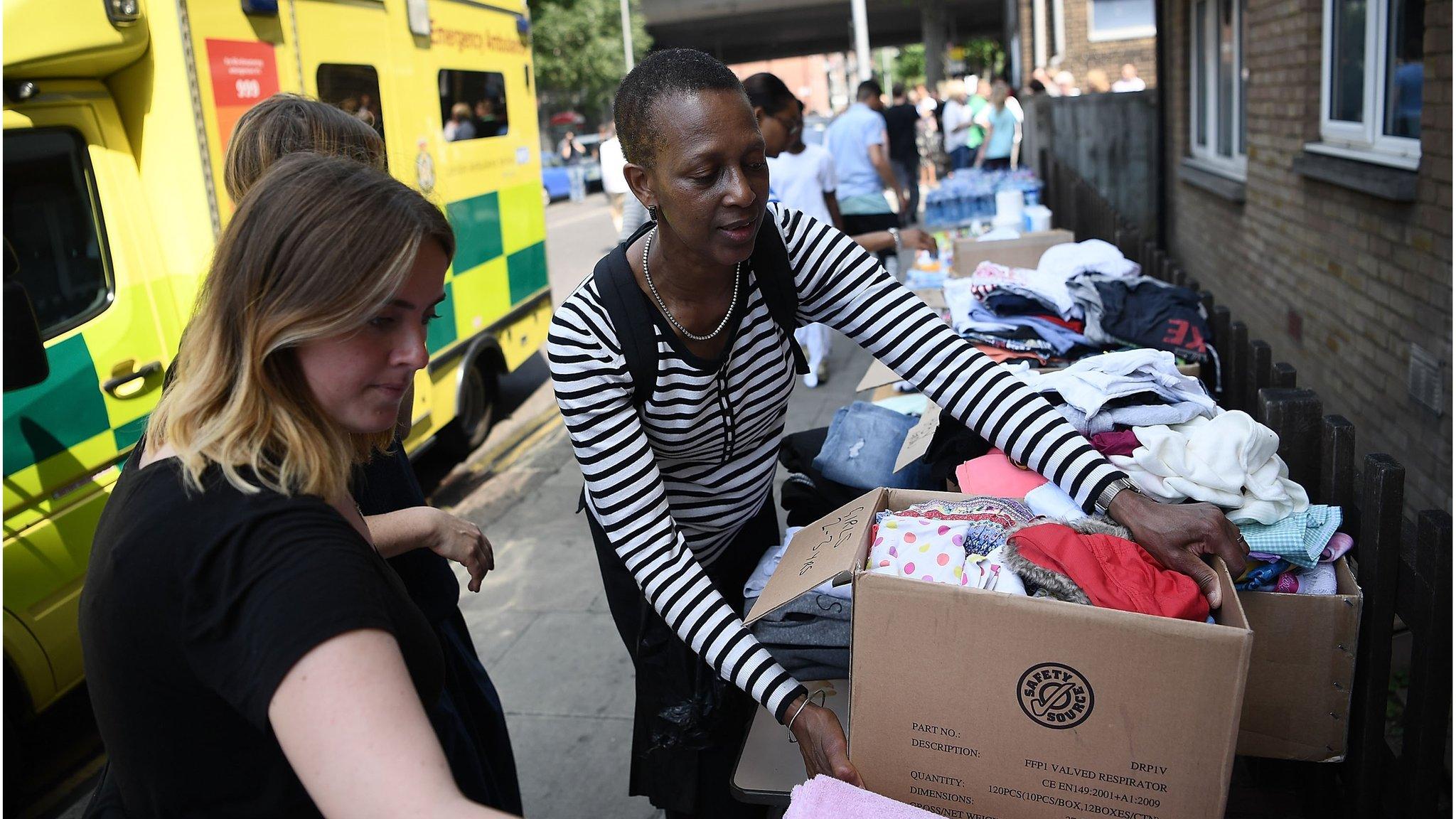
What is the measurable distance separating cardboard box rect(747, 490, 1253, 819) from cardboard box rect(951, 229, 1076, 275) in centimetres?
356

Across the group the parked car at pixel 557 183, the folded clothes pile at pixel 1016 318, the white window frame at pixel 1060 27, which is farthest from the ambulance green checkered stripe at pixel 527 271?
the parked car at pixel 557 183

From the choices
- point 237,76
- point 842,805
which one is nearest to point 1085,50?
point 237,76

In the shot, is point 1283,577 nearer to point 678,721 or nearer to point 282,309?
point 678,721

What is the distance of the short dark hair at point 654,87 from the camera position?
191 centimetres

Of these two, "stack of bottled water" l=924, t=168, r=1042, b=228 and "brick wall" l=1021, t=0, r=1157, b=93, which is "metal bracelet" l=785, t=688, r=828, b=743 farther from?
"brick wall" l=1021, t=0, r=1157, b=93

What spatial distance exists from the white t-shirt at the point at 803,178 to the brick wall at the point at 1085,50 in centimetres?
1387

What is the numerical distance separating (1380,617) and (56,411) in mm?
3647

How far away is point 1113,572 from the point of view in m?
1.70

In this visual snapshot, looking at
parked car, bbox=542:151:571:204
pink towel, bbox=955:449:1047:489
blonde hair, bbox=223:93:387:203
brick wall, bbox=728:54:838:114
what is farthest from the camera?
brick wall, bbox=728:54:838:114

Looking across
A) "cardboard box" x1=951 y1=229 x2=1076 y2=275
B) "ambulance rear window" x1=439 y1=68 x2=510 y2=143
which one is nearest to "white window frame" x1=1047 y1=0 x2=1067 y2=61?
"ambulance rear window" x1=439 y1=68 x2=510 y2=143

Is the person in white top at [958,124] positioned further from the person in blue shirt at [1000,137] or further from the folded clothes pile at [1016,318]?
the folded clothes pile at [1016,318]

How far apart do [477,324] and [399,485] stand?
4.31m

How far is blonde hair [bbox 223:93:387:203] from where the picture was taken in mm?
2326

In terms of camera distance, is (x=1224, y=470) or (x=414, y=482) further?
(x=414, y=482)
